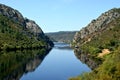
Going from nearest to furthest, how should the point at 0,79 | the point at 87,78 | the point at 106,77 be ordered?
the point at 106,77
the point at 87,78
the point at 0,79

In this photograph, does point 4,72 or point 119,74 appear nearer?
point 119,74

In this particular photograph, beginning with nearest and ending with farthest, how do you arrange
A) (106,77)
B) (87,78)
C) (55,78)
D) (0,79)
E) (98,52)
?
(106,77)
(87,78)
(0,79)
(55,78)
(98,52)

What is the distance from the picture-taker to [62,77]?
111312 millimetres

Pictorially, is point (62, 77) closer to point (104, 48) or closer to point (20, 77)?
point (20, 77)

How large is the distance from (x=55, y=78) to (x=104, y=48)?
92.2 m

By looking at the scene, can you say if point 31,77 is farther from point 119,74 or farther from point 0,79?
point 119,74

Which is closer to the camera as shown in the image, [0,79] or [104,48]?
[0,79]

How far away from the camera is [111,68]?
208ft

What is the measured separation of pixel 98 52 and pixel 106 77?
134855 millimetres

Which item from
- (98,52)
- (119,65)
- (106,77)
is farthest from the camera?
(98,52)

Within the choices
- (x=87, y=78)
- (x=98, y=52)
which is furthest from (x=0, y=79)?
(x=98, y=52)

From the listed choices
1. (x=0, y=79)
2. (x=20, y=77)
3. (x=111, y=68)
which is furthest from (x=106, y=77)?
(x=20, y=77)

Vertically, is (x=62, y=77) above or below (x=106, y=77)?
below

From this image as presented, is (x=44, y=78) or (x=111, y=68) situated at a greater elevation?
(x=111, y=68)
